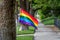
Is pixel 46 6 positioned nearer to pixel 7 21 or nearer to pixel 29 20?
pixel 29 20

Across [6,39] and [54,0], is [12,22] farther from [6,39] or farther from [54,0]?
[54,0]

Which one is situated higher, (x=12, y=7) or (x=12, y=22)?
(x=12, y=7)

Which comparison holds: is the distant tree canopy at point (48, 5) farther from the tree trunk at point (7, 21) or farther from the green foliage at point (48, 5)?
the tree trunk at point (7, 21)

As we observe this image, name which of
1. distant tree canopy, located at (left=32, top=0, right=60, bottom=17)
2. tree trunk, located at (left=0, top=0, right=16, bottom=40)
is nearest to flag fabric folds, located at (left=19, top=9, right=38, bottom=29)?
distant tree canopy, located at (left=32, top=0, right=60, bottom=17)

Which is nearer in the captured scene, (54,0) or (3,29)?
(3,29)

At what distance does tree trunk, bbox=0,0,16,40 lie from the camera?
24.5 ft

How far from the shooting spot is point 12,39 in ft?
25.0

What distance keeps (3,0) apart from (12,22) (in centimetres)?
75

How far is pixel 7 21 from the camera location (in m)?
7.52

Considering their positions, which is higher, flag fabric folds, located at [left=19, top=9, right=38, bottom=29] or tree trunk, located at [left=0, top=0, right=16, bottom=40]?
flag fabric folds, located at [left=19, top=9, right=38, bottom=29]

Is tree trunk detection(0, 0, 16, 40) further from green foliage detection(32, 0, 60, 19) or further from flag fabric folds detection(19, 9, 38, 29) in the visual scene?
green foliage detection(32, 0, 60, 19)

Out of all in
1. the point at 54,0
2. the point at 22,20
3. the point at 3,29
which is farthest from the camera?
the point at 54,0

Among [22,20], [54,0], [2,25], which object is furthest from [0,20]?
[54,0]

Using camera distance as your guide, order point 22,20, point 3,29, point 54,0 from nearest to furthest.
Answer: point 3,29, point 22,20, point 54,0
